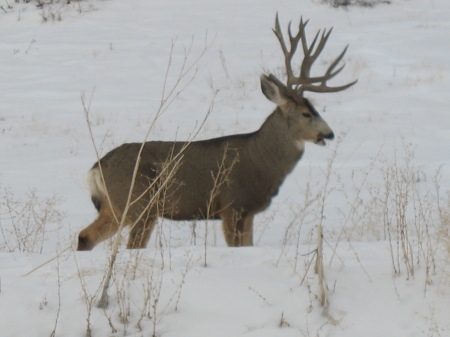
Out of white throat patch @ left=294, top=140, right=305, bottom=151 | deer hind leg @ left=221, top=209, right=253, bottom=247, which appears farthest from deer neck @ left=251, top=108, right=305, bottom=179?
deer hind leg @ left=221, top=209, right=253, bottom=247

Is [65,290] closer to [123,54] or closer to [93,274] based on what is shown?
[93,274]

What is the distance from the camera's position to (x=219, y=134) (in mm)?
12695

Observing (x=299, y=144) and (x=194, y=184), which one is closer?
(x=194, y=184)

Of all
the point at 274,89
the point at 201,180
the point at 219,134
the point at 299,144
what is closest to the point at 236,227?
the point at 201,180

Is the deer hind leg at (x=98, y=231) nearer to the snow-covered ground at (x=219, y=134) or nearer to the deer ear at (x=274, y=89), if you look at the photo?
the snow-covered ground at (x=219, y=134)

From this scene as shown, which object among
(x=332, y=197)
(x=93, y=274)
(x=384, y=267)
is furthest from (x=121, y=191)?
(x=332, y=197)

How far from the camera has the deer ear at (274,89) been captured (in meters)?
8.20

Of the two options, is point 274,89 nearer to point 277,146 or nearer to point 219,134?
point 277,146

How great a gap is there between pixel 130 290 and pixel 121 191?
98.0 inches

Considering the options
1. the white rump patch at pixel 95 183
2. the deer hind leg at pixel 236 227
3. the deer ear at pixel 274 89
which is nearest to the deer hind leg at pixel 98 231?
the white rump patch at pixel 95 183

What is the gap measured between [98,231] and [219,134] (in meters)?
5.25

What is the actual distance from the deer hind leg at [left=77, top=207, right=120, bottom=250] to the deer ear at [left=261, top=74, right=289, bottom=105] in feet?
6.11

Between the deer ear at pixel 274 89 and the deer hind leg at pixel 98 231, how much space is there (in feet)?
6.11

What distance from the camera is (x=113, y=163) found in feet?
24.9
